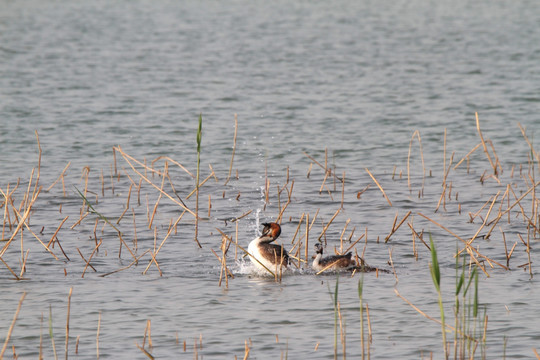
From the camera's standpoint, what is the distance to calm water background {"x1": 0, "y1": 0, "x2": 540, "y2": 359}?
10.4 meters

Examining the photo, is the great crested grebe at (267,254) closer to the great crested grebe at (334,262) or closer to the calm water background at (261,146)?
the calm water background at (261,146)

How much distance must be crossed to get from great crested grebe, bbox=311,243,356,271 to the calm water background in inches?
7.3

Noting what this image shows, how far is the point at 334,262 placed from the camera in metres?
12.1

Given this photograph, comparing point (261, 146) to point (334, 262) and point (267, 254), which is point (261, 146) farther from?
point (334, 262)

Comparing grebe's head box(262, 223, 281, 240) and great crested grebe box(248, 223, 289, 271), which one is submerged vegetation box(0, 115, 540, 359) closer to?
great crested grebe box(248, 223, 289, 271)

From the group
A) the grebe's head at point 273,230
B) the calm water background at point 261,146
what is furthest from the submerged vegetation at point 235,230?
the grebe's head at point 273,230

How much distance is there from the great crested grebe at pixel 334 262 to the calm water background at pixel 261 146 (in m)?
0.18

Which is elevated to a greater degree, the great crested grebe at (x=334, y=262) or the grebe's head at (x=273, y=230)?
the grebe's head at (x=273, y=230)

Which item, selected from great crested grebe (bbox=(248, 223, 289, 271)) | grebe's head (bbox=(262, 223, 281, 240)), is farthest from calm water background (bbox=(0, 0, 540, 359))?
grebe's head (bbox=(262, 223, 281, 240))

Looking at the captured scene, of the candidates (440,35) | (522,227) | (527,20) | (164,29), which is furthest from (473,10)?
(522,227)

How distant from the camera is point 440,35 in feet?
148

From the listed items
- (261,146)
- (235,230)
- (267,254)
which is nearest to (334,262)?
(267,254)

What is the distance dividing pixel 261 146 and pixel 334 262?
10.9 metres

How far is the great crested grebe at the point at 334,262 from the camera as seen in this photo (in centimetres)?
1210
